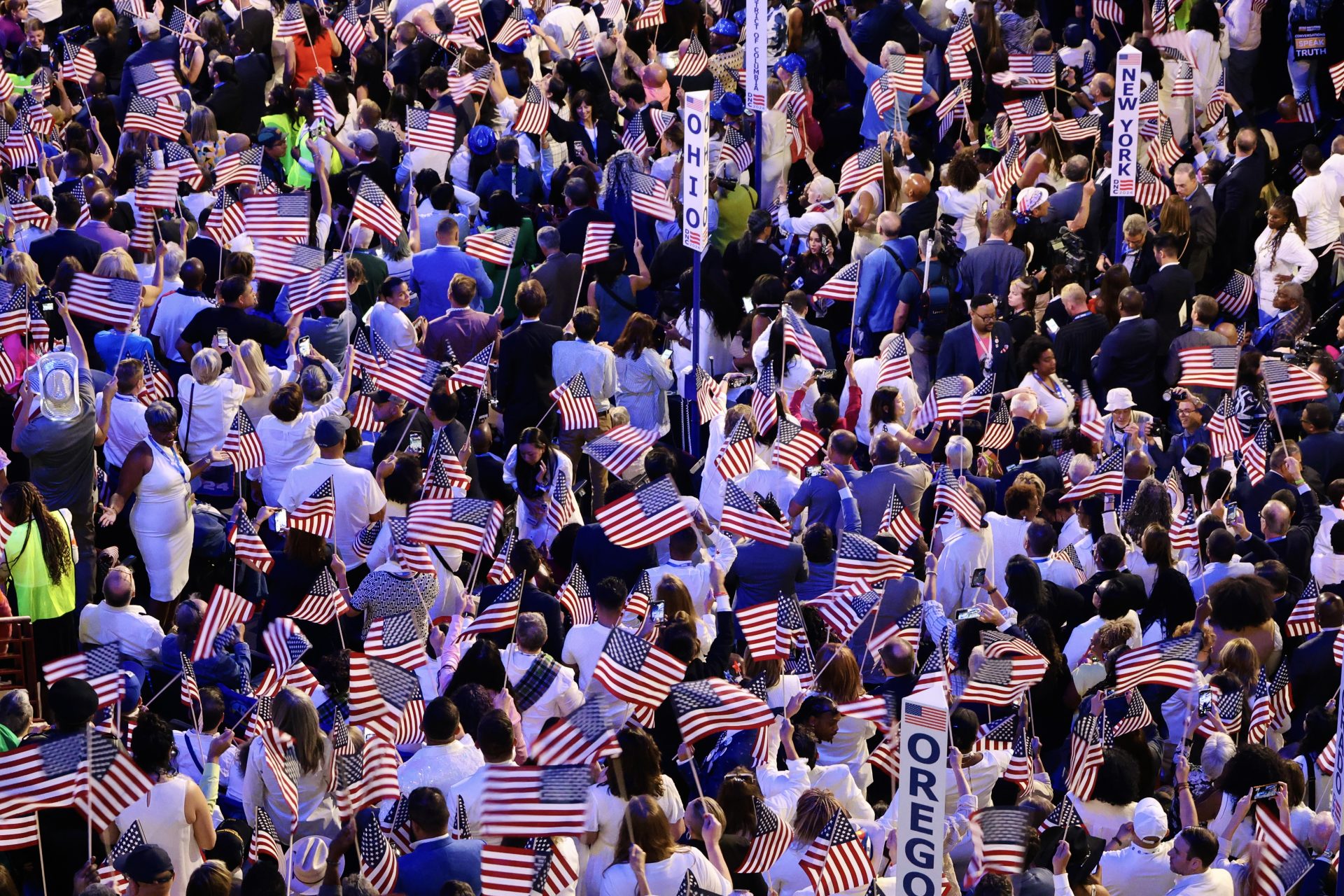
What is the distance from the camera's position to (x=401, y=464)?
45.5 ft

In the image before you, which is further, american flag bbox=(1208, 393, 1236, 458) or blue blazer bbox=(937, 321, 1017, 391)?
blue blazer bbox=(937, 321, 1017, 391)

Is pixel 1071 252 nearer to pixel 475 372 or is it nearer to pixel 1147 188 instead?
pixel 1147 188

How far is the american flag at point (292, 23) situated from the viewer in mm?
22062

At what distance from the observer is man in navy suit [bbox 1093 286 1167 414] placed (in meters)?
16.7

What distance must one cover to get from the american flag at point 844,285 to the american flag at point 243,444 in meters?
4.95

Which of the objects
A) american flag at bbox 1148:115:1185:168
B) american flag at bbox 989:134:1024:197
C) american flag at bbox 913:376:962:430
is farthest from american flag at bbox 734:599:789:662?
american flag at bbox 1148:115:1185:168

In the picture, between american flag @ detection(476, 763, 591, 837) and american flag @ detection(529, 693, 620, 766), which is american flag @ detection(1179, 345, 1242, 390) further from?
american flag @ detection(476, 763, 591, 837)

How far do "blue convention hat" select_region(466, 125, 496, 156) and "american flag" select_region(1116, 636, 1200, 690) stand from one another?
9.41 m

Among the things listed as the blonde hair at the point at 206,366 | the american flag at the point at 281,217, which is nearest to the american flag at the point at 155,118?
the american flag at the point at 281,217

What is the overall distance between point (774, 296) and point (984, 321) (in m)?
1.65

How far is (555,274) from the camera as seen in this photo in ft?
58.1

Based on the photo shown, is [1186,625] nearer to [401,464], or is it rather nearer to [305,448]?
[401,464]

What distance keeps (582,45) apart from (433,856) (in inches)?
521

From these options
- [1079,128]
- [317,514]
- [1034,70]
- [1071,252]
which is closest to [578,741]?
[317,514]
